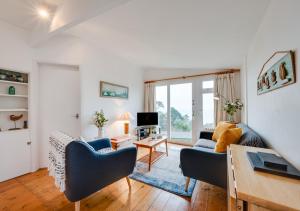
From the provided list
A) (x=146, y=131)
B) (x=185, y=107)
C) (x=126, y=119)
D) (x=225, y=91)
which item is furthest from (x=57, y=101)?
(x=225, y=91)

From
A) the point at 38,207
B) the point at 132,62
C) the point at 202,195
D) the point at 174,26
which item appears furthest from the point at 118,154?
the point at 132,62

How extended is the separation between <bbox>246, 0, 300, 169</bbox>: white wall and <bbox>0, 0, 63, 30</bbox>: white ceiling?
2580mm

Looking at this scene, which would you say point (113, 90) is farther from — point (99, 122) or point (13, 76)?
point (13, 76)

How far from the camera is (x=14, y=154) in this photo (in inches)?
91.2

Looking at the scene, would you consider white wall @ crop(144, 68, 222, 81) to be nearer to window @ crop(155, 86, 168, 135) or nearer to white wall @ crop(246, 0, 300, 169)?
window @ crop(155, 86, 168, 135)

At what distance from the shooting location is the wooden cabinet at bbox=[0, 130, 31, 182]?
220 cm

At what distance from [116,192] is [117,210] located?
13.7 inches

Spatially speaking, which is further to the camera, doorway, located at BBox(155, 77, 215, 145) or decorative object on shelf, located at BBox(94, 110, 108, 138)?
doorway, located at BBox(155, 77, 215, 145)

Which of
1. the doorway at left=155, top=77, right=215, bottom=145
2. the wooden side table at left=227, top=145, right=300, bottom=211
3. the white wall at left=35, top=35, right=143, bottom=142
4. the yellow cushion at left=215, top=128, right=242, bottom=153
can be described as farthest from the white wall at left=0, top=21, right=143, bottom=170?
the wooden side table at left=227, top=145, right=300, bottom=211

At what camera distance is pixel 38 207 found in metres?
1.65

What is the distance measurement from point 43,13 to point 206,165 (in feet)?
10.3

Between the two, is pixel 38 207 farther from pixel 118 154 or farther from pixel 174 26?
pixel 174 26

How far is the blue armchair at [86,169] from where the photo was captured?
1414 millimetres

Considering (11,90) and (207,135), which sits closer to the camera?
(11,90)
